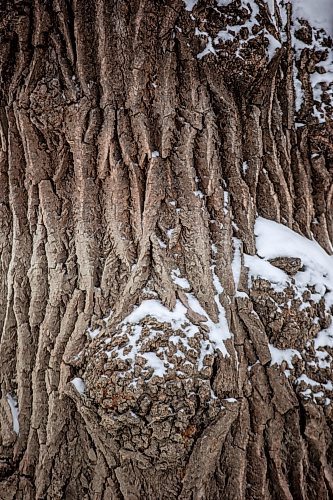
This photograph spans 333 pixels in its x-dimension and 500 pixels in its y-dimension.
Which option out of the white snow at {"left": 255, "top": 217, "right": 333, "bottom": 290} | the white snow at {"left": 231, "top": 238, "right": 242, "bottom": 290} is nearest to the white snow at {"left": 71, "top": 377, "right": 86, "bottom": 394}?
the white snow at {"left": 231, "top": 238, "right": 242, "bottom": 290}

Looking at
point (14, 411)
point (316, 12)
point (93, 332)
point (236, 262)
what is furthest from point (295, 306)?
point (316, 12)

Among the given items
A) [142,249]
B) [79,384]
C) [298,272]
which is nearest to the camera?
[79,384]

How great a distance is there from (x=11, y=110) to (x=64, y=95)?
0.25 meters

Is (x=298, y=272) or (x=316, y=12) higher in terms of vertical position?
(x=316, y=12)

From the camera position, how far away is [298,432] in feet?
5.31

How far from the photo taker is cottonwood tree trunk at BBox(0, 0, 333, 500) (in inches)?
60.4

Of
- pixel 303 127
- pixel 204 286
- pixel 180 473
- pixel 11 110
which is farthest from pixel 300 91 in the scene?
pixel 180 473

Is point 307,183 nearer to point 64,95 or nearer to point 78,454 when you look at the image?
point 64,95

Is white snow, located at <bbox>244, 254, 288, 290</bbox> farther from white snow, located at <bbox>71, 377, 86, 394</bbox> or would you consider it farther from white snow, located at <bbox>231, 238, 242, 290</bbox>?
white snow, located at <bbox>71, 377, 86, 394</bbox>

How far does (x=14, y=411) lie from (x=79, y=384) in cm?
37

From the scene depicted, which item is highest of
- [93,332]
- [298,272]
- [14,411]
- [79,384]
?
[298,272]

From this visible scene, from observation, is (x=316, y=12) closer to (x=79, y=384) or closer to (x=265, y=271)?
(x=265, y=271)

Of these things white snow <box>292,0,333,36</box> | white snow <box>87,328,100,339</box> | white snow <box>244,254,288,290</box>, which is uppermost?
white snow <box>292,0,333,36</box>

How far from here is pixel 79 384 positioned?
155 cm
